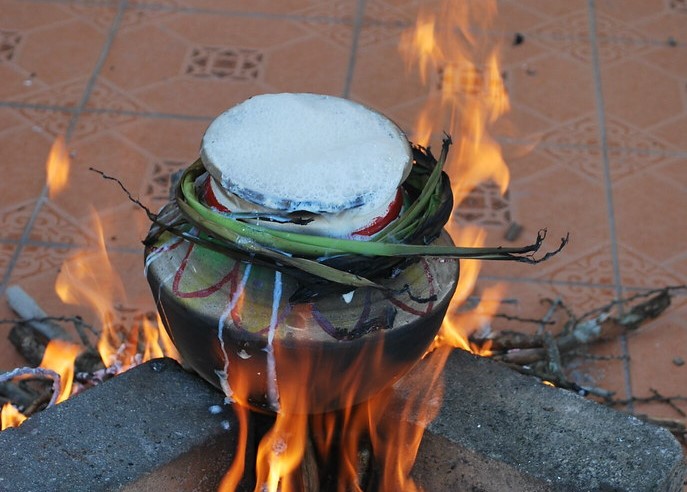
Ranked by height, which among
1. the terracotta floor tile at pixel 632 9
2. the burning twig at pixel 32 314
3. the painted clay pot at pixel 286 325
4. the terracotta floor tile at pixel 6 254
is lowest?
the terracotta floor tile at pixel 632 9

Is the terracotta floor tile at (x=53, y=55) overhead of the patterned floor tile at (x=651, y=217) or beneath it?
overhead

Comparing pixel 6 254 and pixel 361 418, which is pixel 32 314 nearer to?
pixel 6 254

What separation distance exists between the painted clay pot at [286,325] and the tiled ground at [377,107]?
1.07 m

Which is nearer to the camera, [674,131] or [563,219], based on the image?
[563,219]

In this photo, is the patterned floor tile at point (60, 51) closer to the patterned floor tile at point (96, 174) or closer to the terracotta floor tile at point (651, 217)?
the patterned floor tile at point (96, 174)

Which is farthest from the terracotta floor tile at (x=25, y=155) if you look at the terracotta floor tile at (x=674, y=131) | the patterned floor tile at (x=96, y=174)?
the terracotta floor tile at (x=674, y=131)

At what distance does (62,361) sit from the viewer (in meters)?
2.43

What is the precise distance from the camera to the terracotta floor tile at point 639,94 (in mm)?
3754

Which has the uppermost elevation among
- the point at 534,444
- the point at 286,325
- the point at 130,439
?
the point at 286,325

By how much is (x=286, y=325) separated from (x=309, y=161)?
29 centimetres

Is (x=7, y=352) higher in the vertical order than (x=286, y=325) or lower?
lower

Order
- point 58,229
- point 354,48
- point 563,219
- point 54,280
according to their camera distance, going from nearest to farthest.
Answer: point 54,280 → point 58,229 → point 563,219 → point 354,48

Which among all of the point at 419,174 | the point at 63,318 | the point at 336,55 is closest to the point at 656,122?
the point at 336,55

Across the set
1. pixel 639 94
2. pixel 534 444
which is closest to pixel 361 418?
pixel 534 444
